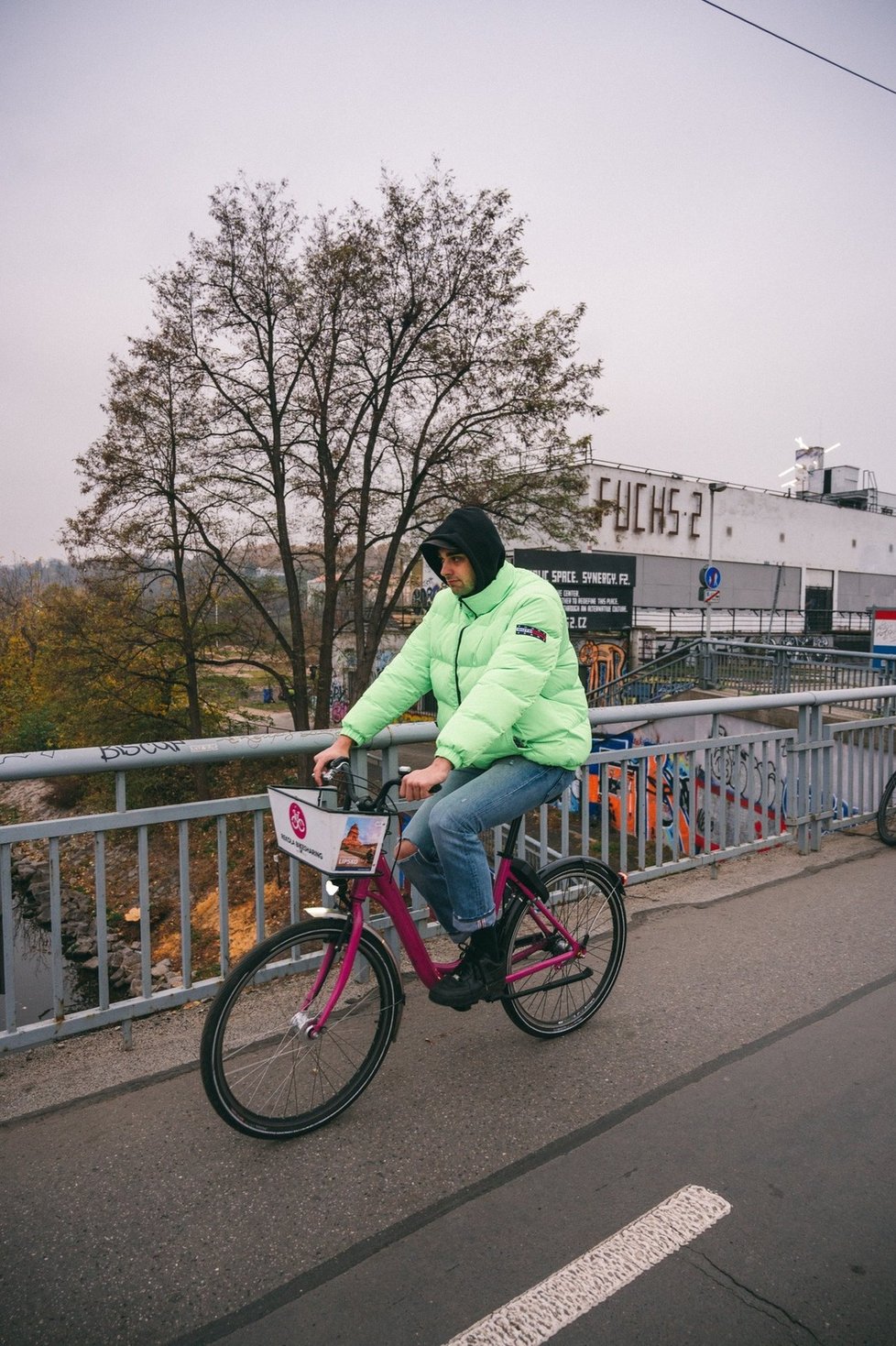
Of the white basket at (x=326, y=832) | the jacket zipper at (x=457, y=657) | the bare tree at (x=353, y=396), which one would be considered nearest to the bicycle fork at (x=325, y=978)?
the white basket at (x=326, y=832)

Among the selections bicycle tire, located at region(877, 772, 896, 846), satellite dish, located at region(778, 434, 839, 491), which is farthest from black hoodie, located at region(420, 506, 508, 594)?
satellite dish, located at region(778, 434, 839, 491)

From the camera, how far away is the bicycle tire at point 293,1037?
2641 mm

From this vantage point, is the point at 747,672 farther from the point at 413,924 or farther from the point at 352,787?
the point at 352,787

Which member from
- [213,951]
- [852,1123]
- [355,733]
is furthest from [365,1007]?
[213,951]

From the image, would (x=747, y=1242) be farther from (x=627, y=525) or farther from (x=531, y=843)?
(x=627, y=525)

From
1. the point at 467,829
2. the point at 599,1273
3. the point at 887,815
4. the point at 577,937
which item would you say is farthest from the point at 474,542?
the point at 887,815

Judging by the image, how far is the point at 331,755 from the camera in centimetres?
303

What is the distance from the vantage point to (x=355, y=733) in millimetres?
3252

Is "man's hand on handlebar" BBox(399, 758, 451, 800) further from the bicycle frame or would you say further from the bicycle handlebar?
the bicycle frame

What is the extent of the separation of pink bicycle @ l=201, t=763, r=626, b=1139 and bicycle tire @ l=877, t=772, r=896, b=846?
444cm

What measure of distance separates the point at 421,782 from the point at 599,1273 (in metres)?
1.40

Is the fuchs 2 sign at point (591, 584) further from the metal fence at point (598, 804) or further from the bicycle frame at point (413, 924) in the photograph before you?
the bicycle frame at point (413, 924)

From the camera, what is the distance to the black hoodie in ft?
10.0

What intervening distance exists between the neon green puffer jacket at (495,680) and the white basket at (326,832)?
1.12ft
